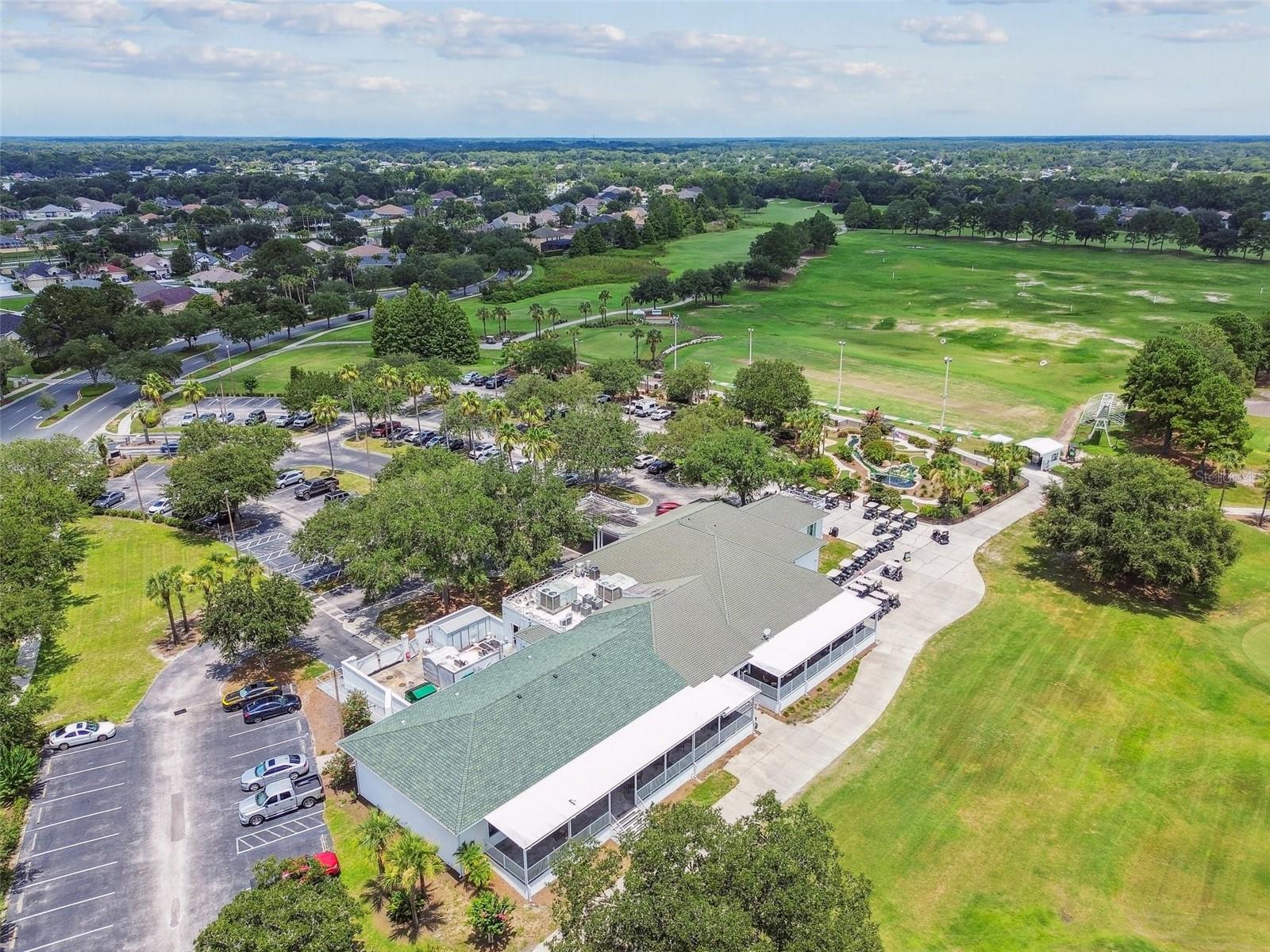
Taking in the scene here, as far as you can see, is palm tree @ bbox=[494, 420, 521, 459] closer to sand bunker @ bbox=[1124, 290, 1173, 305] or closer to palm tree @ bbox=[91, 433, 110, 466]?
palm tree @ bbox=[91, 433, 110, 466]

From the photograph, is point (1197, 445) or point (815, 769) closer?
point (815, 769)

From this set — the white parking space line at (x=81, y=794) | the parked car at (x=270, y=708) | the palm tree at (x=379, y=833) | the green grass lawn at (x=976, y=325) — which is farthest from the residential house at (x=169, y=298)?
the palm tree at (x=379, y=833)

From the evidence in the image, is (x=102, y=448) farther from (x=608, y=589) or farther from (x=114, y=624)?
(x=608, y=589)

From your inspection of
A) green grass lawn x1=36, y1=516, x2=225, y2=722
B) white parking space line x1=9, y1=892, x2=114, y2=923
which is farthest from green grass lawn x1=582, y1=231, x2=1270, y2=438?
white parking space line x1=9, y1=892, x2=114, y2=923

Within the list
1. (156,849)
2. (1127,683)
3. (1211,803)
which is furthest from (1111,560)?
(156,849)

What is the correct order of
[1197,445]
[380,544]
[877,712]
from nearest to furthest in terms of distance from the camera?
[877,712] → [380,544] → [1197,445]

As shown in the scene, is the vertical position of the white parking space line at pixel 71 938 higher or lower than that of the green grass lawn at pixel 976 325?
lower

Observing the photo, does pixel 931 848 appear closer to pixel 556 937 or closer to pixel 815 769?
pixel 815 769

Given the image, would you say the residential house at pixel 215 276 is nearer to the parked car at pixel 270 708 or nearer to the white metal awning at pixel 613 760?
the parked car at pixel 270 708
